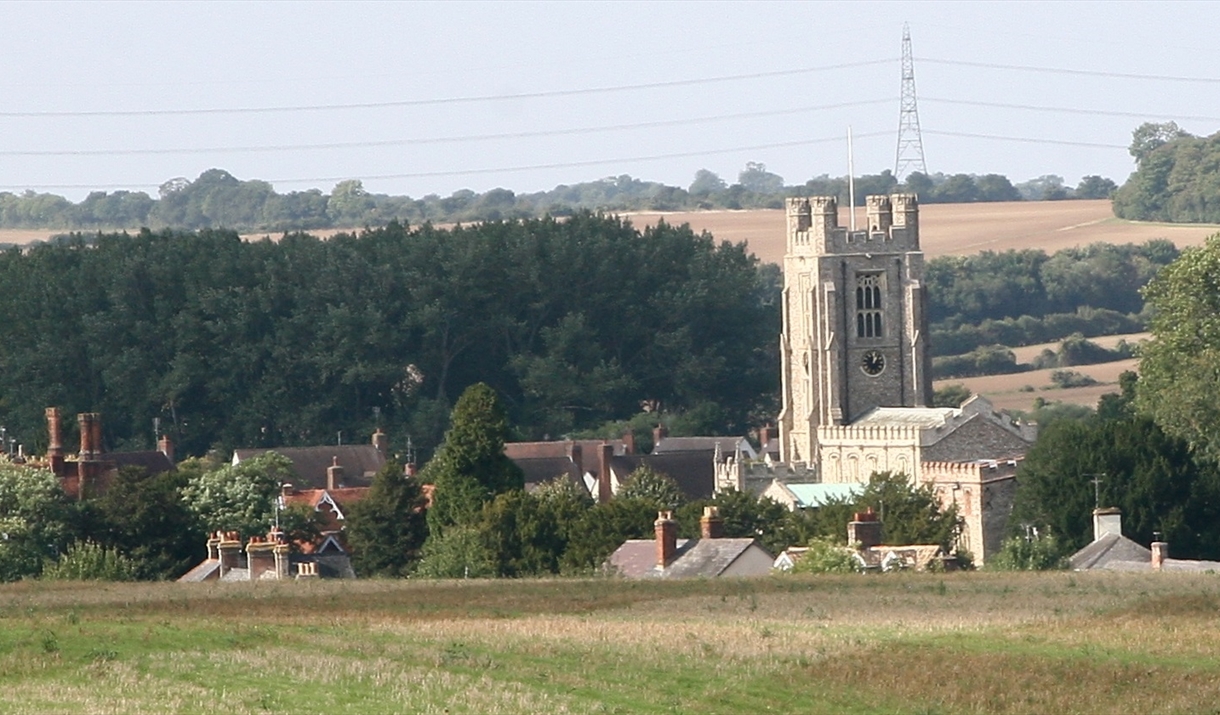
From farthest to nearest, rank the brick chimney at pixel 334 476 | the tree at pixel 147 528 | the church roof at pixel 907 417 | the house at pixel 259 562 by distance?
the brick chimney at pixel 334 476 < the church roof at pixel 907 417 < the tree at pixel 147 528 < the house at pixel 259 562

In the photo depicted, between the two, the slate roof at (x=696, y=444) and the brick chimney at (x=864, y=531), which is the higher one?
the brick chimney at (x=864, y=531)

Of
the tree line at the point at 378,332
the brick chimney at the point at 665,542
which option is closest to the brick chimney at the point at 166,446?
the tree line at the point at 378,332

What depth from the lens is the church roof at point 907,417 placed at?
104688 mm

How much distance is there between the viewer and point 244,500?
249 ft

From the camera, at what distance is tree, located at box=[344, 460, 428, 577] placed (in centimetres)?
7712

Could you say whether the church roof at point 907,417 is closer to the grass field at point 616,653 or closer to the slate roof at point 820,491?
the slate roof at point 820,491

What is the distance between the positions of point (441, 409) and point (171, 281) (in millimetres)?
14987

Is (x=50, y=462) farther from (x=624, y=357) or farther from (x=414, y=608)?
(x=624, y=357)

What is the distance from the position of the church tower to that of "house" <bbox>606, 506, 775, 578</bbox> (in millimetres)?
47630

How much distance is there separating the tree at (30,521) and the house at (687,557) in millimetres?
13313

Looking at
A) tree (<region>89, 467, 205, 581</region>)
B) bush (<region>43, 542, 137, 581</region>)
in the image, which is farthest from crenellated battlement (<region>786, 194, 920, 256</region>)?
bush (<region>43, 542, 137, 581</region>)

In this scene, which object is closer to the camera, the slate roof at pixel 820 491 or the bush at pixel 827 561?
the bush at pixel 827 561

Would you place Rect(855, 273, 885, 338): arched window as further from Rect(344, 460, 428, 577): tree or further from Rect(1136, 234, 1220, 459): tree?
Rect(344, 460, 428, 577): tree

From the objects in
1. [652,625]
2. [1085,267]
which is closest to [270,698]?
[652,625]
